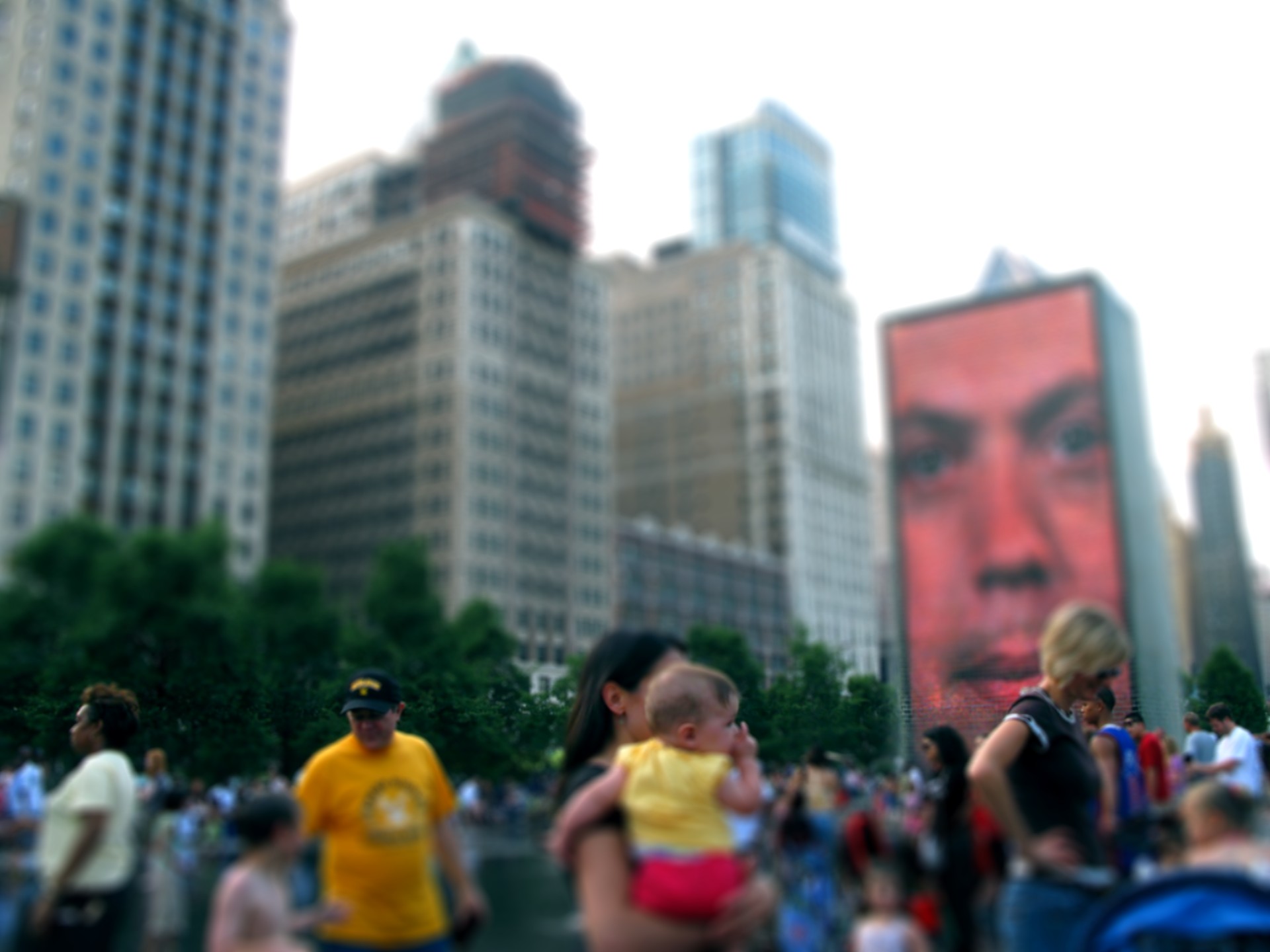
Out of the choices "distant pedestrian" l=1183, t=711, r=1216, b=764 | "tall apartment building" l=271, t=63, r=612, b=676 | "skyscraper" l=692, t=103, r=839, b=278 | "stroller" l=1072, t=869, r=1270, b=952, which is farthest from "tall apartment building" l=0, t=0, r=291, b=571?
"skyscraper" l=692, t=103, r=839, b=278

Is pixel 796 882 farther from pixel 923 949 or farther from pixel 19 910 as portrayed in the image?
pixel 19 910

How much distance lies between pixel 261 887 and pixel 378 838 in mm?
840

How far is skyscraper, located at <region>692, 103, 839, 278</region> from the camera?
178 m

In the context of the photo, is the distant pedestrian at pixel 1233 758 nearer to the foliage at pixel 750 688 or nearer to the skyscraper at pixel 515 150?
the foliage at pixel 750 688

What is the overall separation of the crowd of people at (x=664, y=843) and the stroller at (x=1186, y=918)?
0.07 m

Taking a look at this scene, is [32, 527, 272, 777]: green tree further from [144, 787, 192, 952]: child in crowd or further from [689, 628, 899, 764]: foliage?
[689, 628, 899, 764]: foliage

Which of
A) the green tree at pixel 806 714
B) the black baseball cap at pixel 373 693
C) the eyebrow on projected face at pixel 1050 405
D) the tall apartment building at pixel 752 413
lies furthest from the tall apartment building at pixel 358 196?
the black baseball cap at pixel 373 693

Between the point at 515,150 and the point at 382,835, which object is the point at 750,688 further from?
the point at 515,150

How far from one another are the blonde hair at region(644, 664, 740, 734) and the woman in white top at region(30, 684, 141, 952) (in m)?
2.81

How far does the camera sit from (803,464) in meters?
137

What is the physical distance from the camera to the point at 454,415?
329 feet

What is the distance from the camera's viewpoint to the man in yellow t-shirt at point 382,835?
18.7 feet

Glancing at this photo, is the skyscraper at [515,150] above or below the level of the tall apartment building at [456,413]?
above

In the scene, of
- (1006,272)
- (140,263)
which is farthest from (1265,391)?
(140,263)
